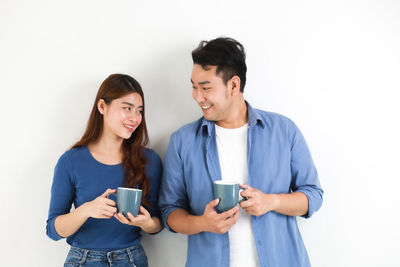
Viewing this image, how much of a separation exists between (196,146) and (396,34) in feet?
3.65

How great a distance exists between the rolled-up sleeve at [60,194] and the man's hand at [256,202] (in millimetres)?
797

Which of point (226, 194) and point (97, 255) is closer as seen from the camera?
point (226, 194)

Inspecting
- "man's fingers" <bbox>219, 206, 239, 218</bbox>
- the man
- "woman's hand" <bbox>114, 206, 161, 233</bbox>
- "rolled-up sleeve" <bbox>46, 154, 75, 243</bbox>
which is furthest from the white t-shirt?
"rolled-up sleeve" <bbox>46, 154, 75, 243</bbox>

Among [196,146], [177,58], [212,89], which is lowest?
[196,146]

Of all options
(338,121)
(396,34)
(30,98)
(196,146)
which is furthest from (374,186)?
(30,98)

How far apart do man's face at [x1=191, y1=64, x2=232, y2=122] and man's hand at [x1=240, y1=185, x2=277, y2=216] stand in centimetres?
39

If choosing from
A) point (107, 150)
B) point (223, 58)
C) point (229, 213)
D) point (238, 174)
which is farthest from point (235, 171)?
point (107, 150)

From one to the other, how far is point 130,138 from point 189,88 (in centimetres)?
41

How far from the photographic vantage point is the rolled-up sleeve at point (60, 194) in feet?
4.69

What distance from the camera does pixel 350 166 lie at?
161 cm

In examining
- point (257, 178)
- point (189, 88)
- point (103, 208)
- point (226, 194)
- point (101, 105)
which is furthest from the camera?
point (189, 88)

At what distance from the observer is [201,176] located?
1443mm

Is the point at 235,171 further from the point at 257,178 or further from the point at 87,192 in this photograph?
the point at 87,192

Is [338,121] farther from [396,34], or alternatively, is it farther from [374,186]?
[396,34]
